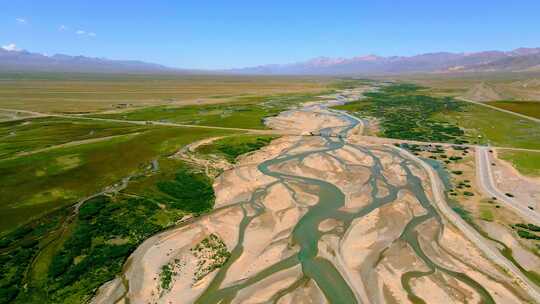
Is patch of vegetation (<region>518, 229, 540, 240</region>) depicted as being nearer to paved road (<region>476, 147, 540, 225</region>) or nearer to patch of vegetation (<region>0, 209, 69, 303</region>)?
paved road (<region>476, 147, 540, 225</region>)

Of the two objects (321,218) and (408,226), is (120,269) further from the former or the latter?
(408,226)

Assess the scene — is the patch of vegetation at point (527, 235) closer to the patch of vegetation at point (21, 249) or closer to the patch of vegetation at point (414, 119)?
the patch of vegetation at point (414, 119)

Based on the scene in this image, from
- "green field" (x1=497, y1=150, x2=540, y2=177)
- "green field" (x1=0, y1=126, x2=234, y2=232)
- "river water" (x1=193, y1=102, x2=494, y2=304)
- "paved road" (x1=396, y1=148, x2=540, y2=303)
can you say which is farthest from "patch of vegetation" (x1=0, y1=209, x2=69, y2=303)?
"green field" (x1=497, y1=150, x2=540, y2=177)

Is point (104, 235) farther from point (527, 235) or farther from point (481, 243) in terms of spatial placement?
point (527, 235)

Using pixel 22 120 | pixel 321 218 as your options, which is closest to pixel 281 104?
pixel 22 120

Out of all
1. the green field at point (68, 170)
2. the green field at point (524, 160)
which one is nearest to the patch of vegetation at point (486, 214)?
the green field at point (524, 160)

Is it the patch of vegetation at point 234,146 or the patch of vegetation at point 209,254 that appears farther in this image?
the patch of vegetation at point 234,146
